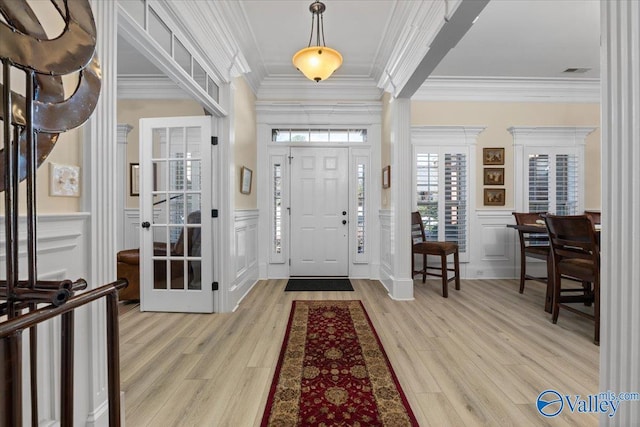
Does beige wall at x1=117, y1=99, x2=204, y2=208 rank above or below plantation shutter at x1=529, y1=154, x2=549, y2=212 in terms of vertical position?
above

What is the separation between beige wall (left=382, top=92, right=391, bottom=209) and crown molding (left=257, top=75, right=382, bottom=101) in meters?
0.27

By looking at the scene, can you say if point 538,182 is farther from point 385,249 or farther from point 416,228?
point 385,249

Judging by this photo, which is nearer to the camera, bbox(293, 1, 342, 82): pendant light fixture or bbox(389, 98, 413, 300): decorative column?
bbox(293, 1, 342, 82): pendant light fixture

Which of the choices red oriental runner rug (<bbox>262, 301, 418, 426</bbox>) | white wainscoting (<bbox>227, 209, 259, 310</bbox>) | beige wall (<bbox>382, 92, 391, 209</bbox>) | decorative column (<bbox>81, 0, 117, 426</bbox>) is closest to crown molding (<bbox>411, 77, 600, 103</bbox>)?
beige wall (<bbox>382, 92, 391, 209</bbox>)

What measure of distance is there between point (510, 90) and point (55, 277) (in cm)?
544

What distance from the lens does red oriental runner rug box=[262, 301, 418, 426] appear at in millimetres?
1526

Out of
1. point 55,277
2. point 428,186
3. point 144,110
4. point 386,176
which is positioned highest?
point 144,110

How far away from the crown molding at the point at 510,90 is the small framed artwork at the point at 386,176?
1.27 m

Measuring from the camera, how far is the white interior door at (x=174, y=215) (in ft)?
9.93

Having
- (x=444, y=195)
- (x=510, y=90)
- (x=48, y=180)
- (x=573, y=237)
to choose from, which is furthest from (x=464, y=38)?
(x=48, y=180)

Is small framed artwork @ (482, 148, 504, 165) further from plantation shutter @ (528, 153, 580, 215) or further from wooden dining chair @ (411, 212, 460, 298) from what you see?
wooden dining chair @ (411, 212, 460, 298)

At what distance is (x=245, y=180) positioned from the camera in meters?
3.71

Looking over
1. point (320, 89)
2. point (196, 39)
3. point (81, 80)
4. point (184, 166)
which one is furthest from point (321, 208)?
point (81, 80)

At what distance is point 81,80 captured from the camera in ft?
3.59
